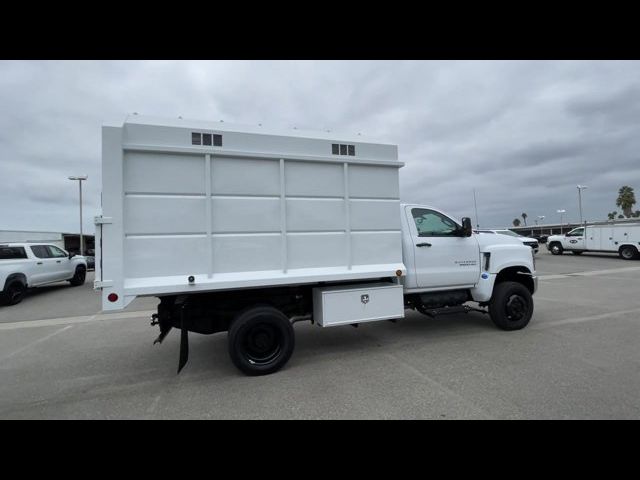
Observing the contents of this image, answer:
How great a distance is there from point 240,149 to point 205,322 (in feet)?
7.61

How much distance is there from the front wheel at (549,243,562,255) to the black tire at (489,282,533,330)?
23.5 meters

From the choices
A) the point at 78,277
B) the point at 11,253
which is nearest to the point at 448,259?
the point at 11,253

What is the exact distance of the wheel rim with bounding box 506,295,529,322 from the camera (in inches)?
234

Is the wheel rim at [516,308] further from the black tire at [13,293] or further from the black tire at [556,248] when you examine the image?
the black tire at [556,248]

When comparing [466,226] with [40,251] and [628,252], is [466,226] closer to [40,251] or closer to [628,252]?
[40,251]

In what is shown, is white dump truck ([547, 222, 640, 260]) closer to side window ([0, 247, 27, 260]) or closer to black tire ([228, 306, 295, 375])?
black tire ([228, 306, 295, 375])

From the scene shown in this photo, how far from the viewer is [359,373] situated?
4.21m

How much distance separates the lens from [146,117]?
4.00 meters

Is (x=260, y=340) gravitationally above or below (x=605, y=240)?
below

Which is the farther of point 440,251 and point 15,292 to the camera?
point 15,292

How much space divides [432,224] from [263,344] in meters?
3.46

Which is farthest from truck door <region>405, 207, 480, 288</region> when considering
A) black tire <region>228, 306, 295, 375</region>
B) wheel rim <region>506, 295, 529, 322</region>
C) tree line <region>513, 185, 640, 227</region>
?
tree line <region>513, 185, 640, 227</region>

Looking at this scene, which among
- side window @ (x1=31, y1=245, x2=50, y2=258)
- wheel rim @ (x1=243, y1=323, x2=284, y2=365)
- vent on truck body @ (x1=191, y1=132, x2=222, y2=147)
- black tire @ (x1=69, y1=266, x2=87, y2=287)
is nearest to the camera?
vent on truck body @ (x1=191, y1=132, x2=222, y2=147)

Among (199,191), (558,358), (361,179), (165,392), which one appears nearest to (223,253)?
(199,191)
